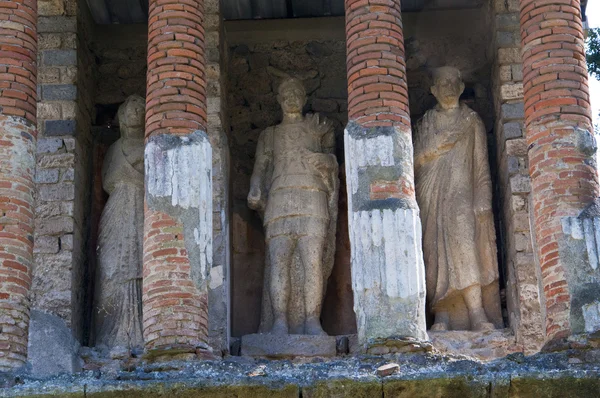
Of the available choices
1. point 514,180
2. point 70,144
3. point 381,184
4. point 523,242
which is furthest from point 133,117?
point 523,242

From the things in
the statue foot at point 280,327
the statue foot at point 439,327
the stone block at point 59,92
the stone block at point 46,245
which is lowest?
the statue foot at point 439,327

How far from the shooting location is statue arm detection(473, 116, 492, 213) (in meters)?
17.2

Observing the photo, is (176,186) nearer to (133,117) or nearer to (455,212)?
(133,117)

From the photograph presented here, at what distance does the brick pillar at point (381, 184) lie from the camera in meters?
15.0

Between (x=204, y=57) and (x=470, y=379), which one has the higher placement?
(x=204, y=57)

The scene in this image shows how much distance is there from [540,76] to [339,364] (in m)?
3.52

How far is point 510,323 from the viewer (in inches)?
664

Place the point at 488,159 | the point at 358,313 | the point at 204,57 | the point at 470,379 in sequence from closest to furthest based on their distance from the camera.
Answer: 1. the point at 470,379
2. the point at 358,313
3. the point at 204,57
4. the point at 488,159

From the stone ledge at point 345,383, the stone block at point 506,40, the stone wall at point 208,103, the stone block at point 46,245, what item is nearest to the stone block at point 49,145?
the stone wall at point 208,103

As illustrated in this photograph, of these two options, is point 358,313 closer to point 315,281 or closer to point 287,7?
point 315,281

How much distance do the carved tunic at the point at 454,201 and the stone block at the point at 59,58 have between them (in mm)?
3830

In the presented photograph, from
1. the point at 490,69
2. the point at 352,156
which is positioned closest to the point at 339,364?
the point at 352,156

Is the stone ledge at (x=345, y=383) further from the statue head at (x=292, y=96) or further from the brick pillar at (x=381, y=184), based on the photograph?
the statue head at (x=292, y=96)

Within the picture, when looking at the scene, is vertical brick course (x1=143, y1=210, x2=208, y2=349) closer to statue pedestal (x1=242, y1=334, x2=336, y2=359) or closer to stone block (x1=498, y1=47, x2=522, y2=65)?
statue pedestal (x1=242, y1=334, x2=336, y2=359)
